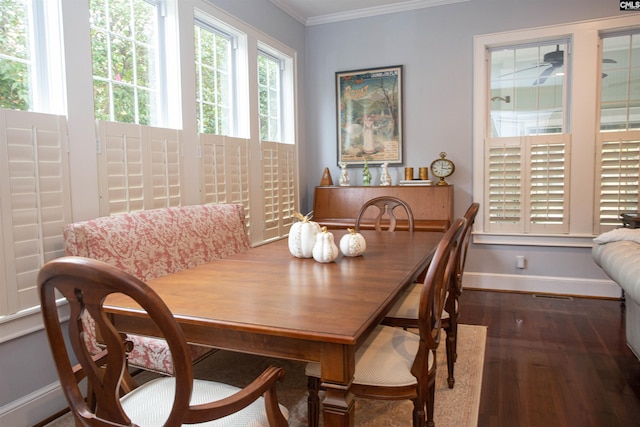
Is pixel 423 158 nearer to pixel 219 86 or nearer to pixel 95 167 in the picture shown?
pixel 219 86

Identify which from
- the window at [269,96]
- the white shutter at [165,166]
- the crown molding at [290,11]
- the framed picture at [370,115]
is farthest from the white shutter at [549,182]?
the white shutter at [165,166]

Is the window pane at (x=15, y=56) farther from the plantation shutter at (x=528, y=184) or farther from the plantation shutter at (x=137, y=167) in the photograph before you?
the plantation shutter at (x=528, y=184)

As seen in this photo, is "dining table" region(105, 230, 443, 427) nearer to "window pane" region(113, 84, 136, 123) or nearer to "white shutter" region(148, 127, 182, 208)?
"white shutter" region(148, 127, 182, 208)

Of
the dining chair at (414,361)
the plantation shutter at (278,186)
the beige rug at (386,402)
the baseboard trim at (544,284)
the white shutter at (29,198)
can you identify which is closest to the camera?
the dining chair at (414,361)

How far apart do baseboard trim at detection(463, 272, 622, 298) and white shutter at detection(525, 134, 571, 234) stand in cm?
46

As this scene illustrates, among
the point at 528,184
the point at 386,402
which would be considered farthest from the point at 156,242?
Answer: the point at 528,184

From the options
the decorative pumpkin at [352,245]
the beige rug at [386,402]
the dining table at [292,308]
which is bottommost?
the beige rug at [386,402]

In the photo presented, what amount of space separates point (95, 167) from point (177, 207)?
580 millimetres

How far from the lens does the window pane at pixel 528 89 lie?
13.5 feet

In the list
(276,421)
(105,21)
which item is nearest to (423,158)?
(105,21)

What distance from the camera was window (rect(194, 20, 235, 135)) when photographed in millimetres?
3361

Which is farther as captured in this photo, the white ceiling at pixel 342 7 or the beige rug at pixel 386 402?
the white ceiling at pixel 342 7

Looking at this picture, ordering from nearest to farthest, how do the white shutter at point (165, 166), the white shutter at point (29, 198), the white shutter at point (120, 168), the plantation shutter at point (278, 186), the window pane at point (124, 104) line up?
the white shutter at point (29, 198), the white shutter at point (120, 168), the window pane at point (124, 104), the white shutter at point (165, 166), the plantation shutter at point (278, 186)

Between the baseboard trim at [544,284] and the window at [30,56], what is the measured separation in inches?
148
